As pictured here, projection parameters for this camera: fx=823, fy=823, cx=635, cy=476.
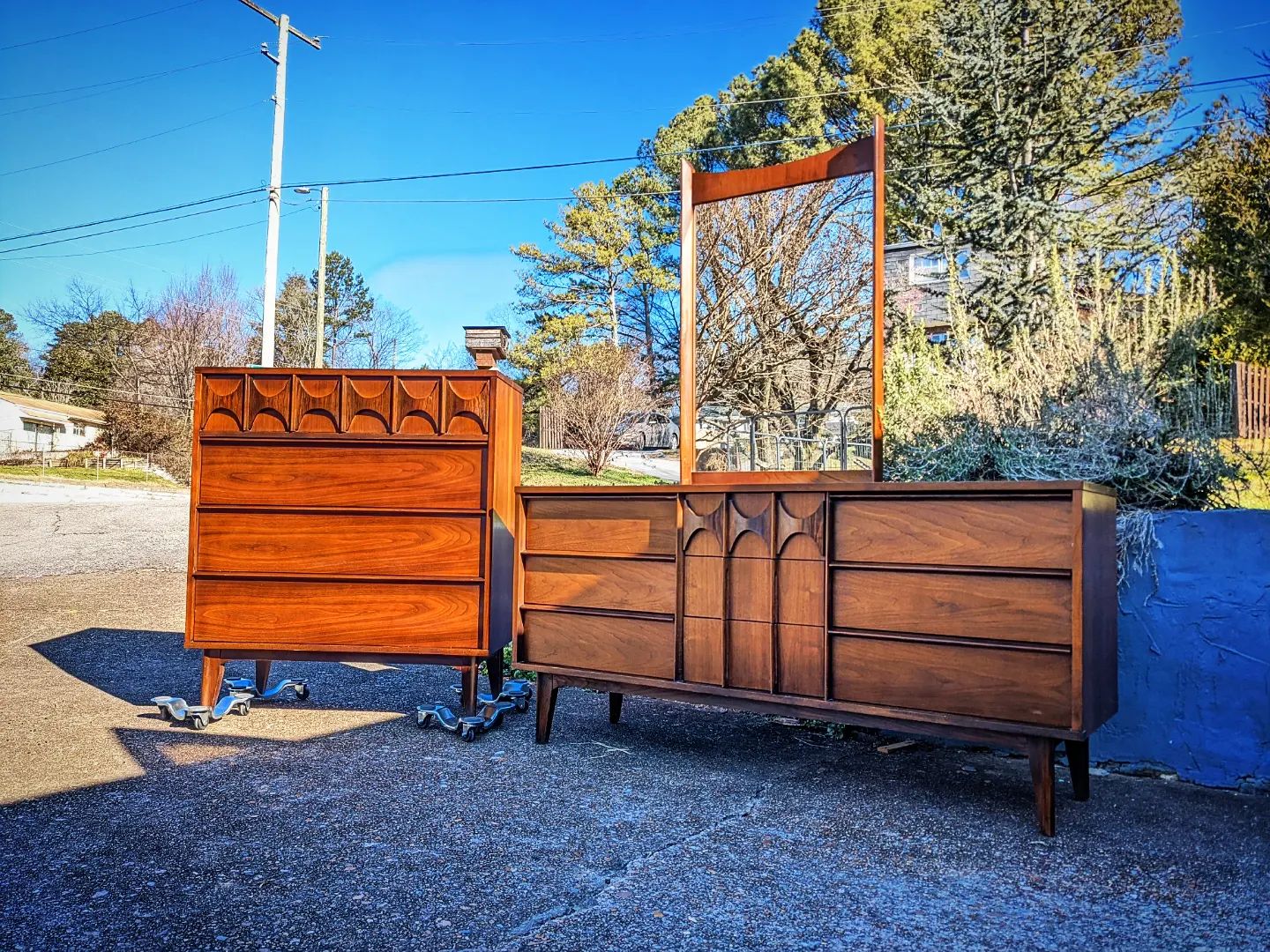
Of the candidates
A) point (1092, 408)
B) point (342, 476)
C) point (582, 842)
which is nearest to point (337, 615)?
point (342, 476)

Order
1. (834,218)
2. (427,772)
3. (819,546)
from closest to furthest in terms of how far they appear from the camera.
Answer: (819,546), (427,772), (834,218)

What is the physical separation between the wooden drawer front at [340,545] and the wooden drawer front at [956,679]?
6.30ft

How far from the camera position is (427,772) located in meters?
3.39

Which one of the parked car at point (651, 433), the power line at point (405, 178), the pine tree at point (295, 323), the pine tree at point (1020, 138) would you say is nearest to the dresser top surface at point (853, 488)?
the pine tree at point (1020, 138)

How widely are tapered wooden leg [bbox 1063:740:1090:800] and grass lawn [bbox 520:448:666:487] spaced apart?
13.5 m

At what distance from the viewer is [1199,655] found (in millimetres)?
3283

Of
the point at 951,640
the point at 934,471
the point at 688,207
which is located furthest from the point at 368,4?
the point at 951,640

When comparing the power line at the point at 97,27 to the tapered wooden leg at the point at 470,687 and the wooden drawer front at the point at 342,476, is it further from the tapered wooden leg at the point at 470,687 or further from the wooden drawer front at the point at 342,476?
the tapered wooden leg at the point at 470,687

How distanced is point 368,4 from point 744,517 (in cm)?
1708

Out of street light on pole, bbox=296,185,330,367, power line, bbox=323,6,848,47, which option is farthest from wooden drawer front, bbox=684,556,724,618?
street light on pole, bbox=296,185,330,367

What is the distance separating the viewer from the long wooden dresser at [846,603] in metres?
2.66

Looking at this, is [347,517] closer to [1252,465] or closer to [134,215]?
[1252,465]

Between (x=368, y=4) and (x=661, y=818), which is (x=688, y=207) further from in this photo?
(x=368, y=4)

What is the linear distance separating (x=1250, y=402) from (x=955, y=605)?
2.34 meters
